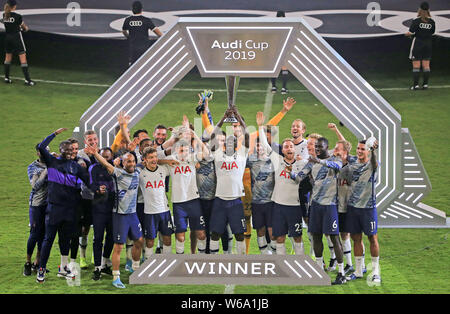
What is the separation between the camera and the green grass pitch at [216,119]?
11.5 meters

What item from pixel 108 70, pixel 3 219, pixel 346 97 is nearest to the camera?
pixel 346 97

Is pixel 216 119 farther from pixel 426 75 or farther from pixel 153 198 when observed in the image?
pixel 153 198

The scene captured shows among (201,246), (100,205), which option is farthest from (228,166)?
(100,205)

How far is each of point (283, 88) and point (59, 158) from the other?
365 inches

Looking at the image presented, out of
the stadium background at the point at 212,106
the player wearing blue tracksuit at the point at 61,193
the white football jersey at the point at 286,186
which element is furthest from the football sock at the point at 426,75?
the player wearing blue tracksuit at the point at 61,193

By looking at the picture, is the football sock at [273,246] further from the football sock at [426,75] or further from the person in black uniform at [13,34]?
the person in black uniform at [13,34]

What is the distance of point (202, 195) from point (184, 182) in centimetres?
29

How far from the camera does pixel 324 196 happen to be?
11.4 meters

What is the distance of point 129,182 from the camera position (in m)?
11.4

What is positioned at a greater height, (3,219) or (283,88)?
(283,88)

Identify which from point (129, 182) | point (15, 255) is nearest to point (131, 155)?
point (129, 182)

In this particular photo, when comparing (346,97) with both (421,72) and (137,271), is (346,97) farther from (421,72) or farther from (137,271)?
(421,72)

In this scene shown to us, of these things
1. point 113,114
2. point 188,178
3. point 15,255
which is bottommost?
point 15,255

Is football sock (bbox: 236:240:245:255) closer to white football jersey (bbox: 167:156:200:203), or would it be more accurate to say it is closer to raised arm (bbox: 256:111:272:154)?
white football jersey (bbox: 167:156:200:203)
